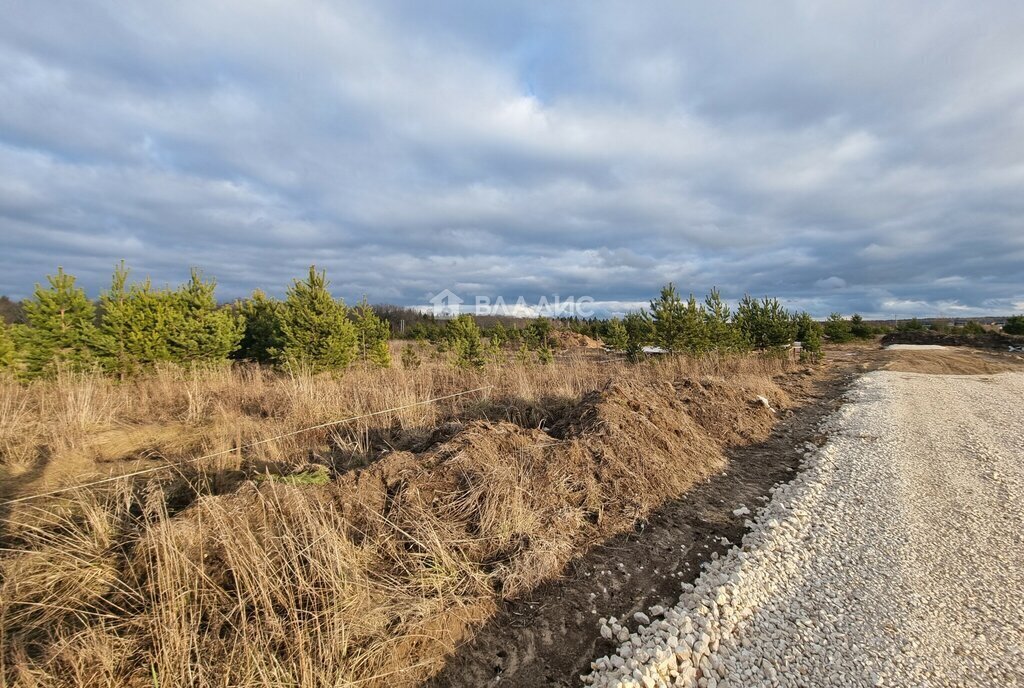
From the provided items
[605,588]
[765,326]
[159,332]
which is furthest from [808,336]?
[159,332]

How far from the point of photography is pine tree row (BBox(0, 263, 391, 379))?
31.1 ft

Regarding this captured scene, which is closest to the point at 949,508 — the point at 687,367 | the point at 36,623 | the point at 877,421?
the point at 877,421

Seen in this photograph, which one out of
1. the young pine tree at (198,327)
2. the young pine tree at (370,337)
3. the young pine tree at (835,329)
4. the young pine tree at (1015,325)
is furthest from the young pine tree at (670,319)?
the young pine tree at (1015,325)

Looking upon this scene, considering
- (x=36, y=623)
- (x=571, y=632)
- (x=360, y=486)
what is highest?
(x=360, y=486)

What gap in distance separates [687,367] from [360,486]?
45.8ft

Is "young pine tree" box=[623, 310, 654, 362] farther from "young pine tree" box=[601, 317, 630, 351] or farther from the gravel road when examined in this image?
the gravel road

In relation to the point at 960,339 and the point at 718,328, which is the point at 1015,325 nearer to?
the point at 960,339

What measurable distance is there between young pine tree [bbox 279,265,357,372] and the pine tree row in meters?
0.03

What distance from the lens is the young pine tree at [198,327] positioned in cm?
1098

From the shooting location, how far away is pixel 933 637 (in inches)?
110

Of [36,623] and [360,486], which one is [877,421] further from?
[36,623]

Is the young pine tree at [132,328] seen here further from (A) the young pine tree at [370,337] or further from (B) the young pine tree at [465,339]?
(B) the young pine tree at [465,339]

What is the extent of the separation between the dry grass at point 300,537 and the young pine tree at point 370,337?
7.90 m

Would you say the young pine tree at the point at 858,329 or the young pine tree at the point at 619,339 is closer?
the young pine tree at the point at 619,339
